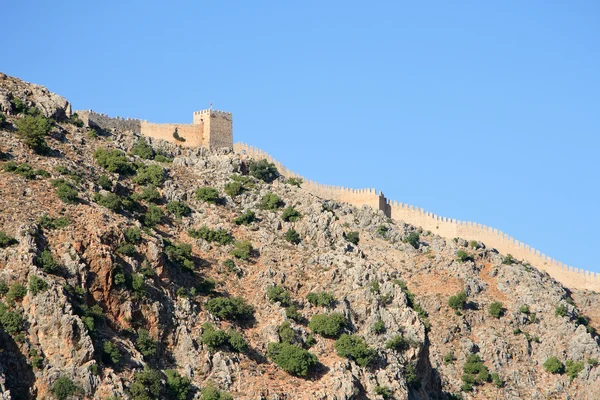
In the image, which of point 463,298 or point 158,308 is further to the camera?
point 463,298

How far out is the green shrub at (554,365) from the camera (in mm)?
79188

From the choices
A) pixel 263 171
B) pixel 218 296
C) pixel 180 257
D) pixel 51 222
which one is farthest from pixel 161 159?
Result: pixel 51 222

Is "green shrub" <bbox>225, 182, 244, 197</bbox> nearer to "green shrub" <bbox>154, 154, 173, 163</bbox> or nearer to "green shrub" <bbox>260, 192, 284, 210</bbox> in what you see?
"green shrub" <bbox>260, 192, 284, 210</bbox>

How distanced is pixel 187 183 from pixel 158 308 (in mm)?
14512

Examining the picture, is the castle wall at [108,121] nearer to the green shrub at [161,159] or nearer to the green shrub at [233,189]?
the green shrub at [161,159]

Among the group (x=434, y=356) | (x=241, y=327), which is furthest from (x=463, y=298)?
(x=241, y=327)

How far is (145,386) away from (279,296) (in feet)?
37.2

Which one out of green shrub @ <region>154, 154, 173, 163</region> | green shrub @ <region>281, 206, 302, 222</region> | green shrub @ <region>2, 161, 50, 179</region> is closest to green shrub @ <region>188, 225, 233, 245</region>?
green shrub @ <region>281, 206, 302, 222</region>

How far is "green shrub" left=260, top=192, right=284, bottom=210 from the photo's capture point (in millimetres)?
71625

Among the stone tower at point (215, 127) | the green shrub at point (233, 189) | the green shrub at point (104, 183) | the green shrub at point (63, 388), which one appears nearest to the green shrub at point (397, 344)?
the green shrub at point (233, 189)

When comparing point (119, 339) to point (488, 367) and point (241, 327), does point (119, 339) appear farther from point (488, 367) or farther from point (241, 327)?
point (488, 367)

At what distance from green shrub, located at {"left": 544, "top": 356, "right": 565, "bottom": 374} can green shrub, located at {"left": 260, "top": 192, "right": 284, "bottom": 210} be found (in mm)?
17576

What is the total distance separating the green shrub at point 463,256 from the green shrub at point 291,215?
56.3ft

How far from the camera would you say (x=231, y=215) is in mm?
70062
